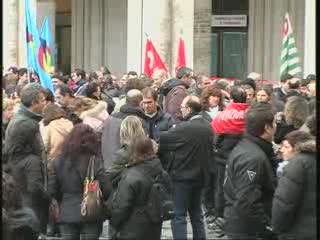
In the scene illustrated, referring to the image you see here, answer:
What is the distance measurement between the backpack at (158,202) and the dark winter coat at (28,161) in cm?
122

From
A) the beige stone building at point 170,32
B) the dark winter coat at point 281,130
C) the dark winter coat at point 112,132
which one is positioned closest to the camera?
the dark winter coat at point 112,132

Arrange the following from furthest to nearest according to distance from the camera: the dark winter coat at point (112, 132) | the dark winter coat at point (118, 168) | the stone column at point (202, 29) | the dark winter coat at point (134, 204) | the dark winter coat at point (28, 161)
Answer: the stone column at point (202, 29)
the dark winter coat at point (112, 132)
the dark winter coat at point (28, 161)
the dark winter coat at point (118, 168)
the dark winter coat at point (134, 204)

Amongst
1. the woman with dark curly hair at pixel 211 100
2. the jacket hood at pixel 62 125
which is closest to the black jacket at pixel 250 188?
the jacket hood at pixel 62 125

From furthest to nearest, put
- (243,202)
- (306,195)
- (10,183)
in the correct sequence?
(243,202) < (306,195) < (10,183)

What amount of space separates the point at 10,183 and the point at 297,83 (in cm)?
811

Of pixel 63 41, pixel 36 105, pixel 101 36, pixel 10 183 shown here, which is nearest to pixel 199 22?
pixel 101 36

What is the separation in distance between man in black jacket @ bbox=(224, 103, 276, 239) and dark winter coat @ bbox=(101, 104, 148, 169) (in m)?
2.94

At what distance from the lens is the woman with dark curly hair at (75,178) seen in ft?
28.2

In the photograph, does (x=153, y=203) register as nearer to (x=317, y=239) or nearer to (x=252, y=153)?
(x=252, y=153)

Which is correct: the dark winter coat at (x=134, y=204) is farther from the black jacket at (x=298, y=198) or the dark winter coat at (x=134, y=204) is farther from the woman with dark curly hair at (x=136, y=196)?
the black jacket at (x=298, y=198)

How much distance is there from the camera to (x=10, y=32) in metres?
24.1

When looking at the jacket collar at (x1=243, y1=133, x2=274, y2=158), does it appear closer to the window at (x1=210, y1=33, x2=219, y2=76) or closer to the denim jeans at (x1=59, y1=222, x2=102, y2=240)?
the denim jeans at (x1=59, y1=222, x2=102, y2=240)

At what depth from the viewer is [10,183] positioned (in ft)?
19.2

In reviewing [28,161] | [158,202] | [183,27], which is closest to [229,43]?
[183,27]
